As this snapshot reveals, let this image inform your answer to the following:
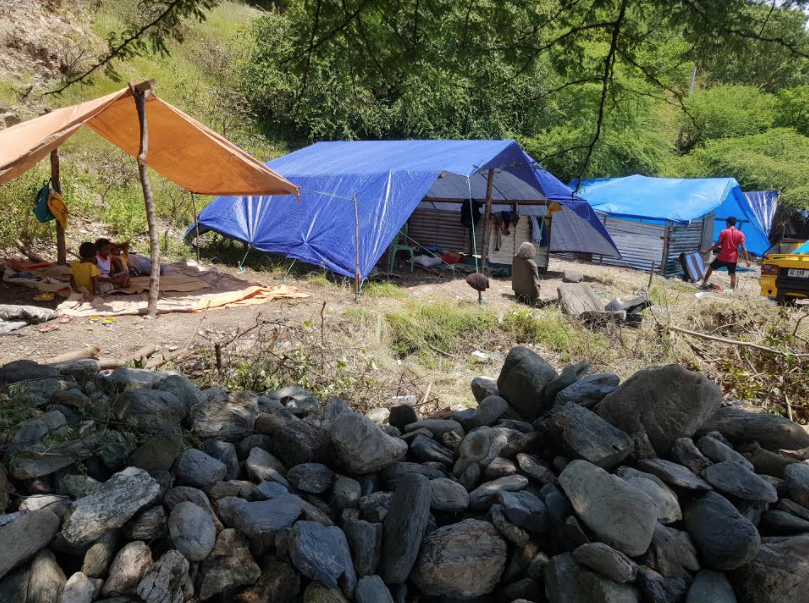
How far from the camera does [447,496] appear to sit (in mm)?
2594

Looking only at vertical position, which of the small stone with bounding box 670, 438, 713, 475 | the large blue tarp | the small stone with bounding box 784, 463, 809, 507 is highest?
the large blue tarp

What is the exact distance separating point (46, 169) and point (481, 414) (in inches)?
491

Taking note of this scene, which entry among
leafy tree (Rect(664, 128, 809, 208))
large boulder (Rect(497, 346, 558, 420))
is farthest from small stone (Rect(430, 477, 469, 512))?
leafy tree (Rect(664, 128, 809, 208))

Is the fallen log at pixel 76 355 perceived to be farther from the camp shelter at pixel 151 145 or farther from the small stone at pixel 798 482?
the small stone at pixel 798 482

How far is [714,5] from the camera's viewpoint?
313cm

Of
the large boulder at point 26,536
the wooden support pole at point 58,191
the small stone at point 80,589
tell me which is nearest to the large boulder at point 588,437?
the small stone at point 80,589

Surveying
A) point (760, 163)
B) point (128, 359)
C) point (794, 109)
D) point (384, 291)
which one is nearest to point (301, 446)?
point (128, 359)

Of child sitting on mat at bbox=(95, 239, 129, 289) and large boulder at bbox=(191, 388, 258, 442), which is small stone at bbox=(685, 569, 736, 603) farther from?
child sitting on mat at bbox=(95, 239, 129, 289)

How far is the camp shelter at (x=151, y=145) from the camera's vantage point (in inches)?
281

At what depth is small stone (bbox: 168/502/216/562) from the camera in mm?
2174

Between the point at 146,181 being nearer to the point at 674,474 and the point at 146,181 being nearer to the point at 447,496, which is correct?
the point at 447,496

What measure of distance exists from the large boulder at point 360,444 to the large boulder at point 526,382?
96cm

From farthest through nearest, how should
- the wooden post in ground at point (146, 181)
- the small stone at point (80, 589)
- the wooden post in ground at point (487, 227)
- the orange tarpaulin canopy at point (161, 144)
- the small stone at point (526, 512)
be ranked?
the wooden post in ground at point (487, 227), the wooden post in ground at point (146, 181), the orange tarpaulin canopy at point (161, 144), the small stone at point (526, 512), the small stone at point (80, 589)

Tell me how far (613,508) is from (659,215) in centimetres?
1425
